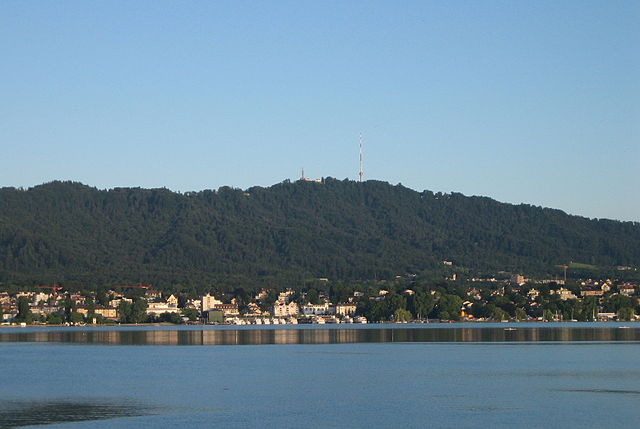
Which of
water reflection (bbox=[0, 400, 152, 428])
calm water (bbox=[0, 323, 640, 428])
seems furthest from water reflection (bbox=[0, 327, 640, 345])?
water reflection (bbox=[0, 400, 152, 428])

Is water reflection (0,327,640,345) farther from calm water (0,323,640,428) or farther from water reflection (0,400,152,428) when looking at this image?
water reflection (0,400,152,428)

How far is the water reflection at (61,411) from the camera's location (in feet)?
133

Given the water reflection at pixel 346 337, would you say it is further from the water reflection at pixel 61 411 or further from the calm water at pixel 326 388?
the water reflection at pixel 61 411

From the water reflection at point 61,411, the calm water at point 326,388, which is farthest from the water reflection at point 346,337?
the water reflection at point 61,411

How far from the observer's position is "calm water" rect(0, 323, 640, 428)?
133ft

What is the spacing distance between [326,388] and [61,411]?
12.6 m

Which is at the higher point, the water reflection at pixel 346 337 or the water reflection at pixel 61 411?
the water reflection at pixel 61 411

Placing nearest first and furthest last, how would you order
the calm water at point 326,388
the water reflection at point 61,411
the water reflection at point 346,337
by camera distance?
the water reflection at point 61,411 → the calm water at point 326,388 → the water reflection at point 346,337

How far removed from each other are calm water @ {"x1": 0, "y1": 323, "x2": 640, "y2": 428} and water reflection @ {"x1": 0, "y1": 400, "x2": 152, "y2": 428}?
0.04 meters

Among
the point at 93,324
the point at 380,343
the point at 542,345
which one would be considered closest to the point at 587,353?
the point at 542,345

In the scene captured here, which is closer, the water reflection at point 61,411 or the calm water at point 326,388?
the water reflection at point 61,411

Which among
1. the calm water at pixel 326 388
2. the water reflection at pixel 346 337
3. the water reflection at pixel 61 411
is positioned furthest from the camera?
the water reflection at pixel 346 337

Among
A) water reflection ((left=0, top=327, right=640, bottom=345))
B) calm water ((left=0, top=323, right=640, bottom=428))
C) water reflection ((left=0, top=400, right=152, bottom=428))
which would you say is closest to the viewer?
water reflection ((left=0, top=400, right=152, bottom=428))

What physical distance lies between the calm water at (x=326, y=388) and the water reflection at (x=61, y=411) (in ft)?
0.13
